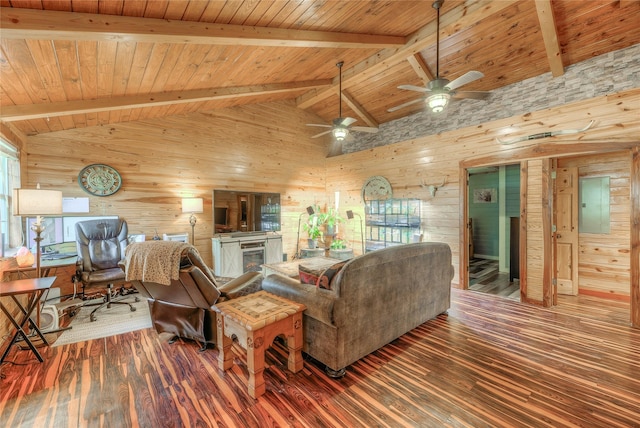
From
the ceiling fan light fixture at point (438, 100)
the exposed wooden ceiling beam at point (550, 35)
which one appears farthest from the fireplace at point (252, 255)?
the exposed wooden ceiling beam at point (550, 35)

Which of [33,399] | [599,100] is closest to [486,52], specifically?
[599,100]

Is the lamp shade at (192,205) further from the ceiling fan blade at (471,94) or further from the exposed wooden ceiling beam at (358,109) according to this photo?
the ceiling fan blade at (471,94)

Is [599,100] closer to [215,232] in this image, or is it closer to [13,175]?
[215,232]

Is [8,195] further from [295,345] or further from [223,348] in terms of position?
[295,345]

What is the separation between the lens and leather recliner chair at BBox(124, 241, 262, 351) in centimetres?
236

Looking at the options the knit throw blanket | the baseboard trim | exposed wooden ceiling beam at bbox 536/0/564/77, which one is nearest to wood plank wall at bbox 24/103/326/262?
the knit throw blanket

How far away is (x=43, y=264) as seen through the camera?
3125 mm

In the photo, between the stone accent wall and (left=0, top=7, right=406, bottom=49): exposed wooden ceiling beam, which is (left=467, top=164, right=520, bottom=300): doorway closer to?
the stone accent wall

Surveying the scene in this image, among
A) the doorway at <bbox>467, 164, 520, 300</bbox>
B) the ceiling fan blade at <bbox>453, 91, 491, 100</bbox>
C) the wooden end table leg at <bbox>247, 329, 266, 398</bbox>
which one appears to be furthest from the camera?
the doorway at <bbox>467, 164, 520, 300</bbox>

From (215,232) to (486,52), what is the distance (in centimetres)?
539

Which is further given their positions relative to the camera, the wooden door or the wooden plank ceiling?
the wooden door

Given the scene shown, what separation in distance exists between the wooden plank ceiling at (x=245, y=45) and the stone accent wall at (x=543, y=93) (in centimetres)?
13

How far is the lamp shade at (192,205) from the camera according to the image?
4938mm

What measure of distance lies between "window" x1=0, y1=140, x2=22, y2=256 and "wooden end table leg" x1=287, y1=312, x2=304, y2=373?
351cm
